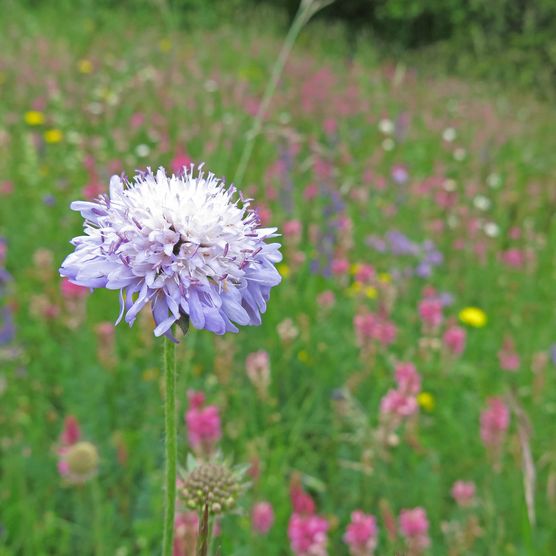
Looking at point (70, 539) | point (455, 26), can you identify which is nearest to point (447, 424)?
point (70, 539)

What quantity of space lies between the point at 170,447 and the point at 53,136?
4.00 metres

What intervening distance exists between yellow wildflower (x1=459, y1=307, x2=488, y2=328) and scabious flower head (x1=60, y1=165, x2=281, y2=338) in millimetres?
2394

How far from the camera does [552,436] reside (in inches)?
97.7

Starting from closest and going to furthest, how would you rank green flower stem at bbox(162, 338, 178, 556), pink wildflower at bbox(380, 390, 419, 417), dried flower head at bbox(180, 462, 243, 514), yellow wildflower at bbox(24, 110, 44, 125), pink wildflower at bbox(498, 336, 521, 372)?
green flower stem at bbox(162, 338, 178, 556) → dried flower head at bbox(180, 462, 243, 514) → pink wildflower at bbox(380, 390, 419, 417) → pink wildflower at bbox(498, 336, 521, 372) → yellow wildflower at bbox(24, 110, 44, 125)

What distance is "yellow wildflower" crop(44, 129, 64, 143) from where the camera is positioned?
437 cm

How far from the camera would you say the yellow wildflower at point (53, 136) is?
437 cm

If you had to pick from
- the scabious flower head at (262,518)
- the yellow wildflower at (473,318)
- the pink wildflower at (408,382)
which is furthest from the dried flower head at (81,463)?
the yellow wildflower at (473,318)

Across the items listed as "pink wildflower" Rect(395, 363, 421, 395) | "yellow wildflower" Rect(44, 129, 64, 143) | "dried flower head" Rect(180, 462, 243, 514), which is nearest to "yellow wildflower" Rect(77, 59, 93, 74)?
"yellow wildflower" Rect(44, 129, 64, 143)

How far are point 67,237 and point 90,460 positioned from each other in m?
1.93

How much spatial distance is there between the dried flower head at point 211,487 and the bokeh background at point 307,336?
22 centimetres

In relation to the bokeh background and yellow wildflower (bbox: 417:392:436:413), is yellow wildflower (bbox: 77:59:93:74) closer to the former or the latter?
the bokeh background

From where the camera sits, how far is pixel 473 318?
3164 mm

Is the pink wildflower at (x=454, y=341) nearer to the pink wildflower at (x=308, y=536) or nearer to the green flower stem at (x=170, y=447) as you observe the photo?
the pink wildflower at (x=308, y=536)

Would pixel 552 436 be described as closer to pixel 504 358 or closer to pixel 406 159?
pixel 504 358
